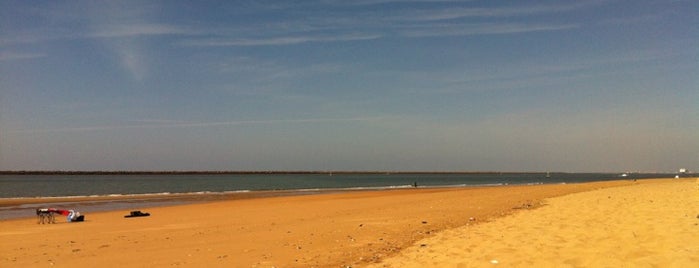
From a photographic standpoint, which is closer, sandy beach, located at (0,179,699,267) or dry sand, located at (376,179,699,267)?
dry sand, located at (376,179,699,267)

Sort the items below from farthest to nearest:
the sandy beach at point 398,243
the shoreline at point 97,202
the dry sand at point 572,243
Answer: the shoreline at point 97,202 < the sandy beach at point 398,243 < the dry sand at point 572,243

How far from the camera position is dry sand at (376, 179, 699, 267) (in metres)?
7.82

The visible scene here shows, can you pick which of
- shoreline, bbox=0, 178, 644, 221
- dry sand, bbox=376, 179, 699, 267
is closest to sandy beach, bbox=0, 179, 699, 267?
dry sand, bbox=376, 179, 699, 267

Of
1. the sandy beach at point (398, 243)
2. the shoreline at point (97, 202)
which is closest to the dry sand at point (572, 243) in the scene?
the sandy beach at point (398, 243)

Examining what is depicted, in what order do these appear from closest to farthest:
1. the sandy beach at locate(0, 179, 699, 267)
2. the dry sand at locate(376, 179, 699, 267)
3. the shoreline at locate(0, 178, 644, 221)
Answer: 1. the dry sand at locate(376, 179, 699, 267)
2. the sandy beach at locate(0, 179, 699, 267)
3. the shoreline at locate(0, 178, 644, 221)

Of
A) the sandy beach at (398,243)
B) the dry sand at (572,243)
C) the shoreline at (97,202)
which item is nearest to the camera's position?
the dry sand at (572,243)

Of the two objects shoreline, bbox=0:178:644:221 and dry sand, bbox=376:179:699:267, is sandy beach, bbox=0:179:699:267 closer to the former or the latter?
dry sand, bbox=376:179:699:267

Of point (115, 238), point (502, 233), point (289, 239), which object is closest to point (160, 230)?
point (115, 238)

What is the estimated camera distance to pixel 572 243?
30.6 ft

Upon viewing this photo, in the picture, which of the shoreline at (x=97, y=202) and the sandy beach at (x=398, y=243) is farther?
the shoreline at (x=97, y=202)

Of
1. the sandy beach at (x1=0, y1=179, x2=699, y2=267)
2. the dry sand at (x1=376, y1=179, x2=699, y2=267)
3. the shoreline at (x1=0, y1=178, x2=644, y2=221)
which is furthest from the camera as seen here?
the shoreline at (x1=0, y1=178, x2=644, y2=221)

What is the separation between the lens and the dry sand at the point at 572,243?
782 cm

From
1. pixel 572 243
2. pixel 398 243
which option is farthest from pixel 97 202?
pixel 572 243

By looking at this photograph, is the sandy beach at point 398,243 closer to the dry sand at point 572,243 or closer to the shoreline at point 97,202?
the dry sand at point 572,243
